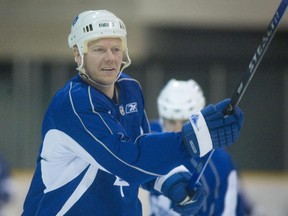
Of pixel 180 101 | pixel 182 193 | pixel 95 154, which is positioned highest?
pixel 180 101

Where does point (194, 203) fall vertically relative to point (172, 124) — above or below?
below

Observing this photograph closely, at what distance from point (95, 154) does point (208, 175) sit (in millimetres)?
1295

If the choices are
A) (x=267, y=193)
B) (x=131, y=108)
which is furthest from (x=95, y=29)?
(x=267, y=193)

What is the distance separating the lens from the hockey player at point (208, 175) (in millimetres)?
4145

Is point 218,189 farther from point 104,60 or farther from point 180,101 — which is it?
point 104,60

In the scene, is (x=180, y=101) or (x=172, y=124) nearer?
(x=172, y=124)

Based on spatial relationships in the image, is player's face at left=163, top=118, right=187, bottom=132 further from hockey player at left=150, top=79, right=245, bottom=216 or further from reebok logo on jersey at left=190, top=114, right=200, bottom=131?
reebok logo on jersey at left=190, top=114, right=200, bottom=131

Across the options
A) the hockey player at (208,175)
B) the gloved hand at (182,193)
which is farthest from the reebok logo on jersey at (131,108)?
the hockey player at (208,175)

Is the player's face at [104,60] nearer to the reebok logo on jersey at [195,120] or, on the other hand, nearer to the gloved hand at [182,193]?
the reebok logo on jersey at [195,120]

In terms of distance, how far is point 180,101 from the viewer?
446 cm

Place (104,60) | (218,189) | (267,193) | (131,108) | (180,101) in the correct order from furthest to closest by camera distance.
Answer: (267,193), (180,101), (218,189), (131,108), (104,60)

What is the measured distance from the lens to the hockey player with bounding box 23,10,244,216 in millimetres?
2922

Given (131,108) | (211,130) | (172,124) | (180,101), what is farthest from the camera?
(180,101)

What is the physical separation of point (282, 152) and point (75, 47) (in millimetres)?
4812
